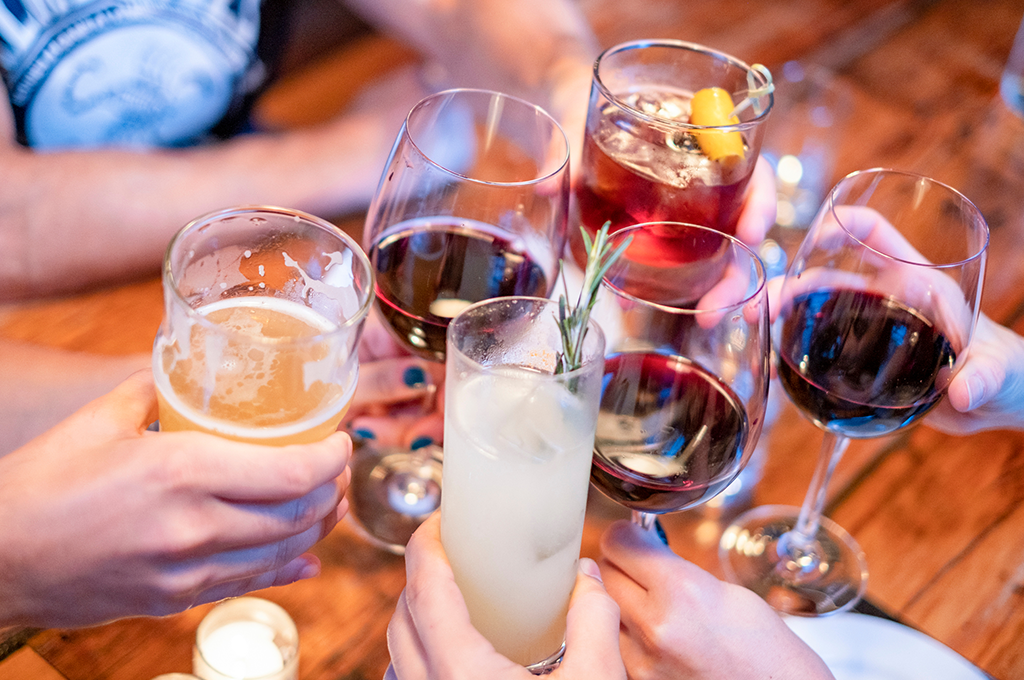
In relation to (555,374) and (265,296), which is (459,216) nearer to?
(265,296)

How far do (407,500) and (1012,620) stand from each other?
78 centimetres

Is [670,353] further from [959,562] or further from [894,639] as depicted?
[959,562]

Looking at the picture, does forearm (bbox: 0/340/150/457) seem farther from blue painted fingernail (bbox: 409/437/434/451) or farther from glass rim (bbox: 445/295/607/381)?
glass rim (bbox: 445/295/607/381)

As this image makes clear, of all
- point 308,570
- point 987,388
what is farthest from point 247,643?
point 987,388

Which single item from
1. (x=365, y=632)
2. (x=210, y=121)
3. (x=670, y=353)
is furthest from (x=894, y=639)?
(x=210, y=121)

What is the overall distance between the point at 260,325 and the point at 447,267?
8.6 inches

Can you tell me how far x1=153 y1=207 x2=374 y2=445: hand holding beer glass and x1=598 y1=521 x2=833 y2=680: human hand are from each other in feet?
1.19

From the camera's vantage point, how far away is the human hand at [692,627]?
88 cm

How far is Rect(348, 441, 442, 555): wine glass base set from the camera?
110 centimetres

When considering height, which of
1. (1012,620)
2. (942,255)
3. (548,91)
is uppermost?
(942,255)

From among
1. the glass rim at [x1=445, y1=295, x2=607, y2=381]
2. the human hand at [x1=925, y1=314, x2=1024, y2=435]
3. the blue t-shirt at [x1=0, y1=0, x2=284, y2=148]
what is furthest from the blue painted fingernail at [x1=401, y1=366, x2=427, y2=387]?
the blue t-shirt at [x1=0, y1=0, x2=284, y2=148]

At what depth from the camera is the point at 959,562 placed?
116cm

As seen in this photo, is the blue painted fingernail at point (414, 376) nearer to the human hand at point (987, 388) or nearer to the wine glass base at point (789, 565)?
the wine glass base at point (789, 565)

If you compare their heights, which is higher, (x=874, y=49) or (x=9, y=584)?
(x=9, y=584)
